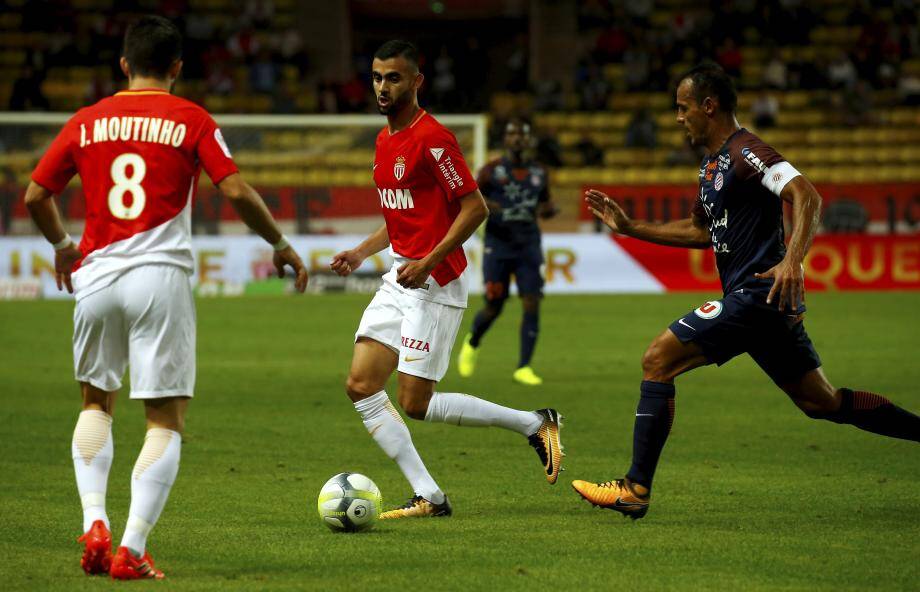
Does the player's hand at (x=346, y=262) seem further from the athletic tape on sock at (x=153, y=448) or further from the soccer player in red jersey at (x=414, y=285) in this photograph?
the athletic tape on sock at (x=153, y=448)

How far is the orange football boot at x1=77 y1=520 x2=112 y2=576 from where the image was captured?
5062 millimetres

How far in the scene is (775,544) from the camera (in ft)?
19.1

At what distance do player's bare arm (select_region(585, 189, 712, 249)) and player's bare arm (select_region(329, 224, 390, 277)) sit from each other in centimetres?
103

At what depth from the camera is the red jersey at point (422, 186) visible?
21.0 ft

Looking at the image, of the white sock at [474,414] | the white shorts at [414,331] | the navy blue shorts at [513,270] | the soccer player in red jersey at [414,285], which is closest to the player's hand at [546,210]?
the navy blue shorts at [513,270]

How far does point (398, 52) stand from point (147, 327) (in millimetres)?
2045

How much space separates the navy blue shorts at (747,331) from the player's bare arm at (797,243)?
0.79 feet

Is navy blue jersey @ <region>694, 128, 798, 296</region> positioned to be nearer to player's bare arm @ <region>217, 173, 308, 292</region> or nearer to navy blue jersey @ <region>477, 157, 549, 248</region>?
player's bare arm @ <region>217, 173, 308, 292</region>

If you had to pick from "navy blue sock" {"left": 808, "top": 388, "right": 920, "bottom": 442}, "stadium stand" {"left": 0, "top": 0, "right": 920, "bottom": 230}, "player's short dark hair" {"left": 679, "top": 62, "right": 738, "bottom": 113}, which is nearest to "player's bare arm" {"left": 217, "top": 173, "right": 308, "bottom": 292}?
"player's short dark hair" {"left": 679, "top": 62, "right": 738, "bottom": 113}

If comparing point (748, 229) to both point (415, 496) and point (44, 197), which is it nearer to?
point (415, 496)

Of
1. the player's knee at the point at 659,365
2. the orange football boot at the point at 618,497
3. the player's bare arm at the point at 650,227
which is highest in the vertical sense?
the player's bare arm at the point at 650,227

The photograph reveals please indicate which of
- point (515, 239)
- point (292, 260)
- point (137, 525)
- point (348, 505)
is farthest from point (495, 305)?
point (137, 525)

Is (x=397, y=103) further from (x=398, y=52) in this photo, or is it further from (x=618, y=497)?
(x=618, y=497)

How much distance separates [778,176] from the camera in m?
6.06
